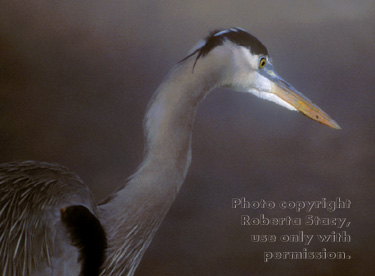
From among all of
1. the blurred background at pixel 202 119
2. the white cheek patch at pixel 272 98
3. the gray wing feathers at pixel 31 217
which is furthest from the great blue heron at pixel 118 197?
the blurred background at pixel 202 119

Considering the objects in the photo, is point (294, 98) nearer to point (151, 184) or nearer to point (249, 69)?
point (249, 69)

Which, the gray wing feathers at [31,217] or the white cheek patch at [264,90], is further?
the white cheek patch at [264,90]

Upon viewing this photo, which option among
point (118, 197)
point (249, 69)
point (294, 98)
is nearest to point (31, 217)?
point (118, 197)

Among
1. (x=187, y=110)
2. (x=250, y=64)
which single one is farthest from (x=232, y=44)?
(x=187, y=110)

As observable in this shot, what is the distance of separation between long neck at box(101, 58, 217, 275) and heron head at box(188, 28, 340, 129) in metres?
0.17

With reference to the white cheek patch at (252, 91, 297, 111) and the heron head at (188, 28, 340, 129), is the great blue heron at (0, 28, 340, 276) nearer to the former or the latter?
the heron head at (188, 28, 340, 129)

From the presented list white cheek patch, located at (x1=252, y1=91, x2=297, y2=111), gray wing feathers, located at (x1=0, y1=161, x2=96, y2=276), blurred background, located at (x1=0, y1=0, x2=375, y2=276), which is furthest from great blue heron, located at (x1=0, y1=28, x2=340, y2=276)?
blurred background, located at (x1=0, y1=0, x2=375, y2=276)

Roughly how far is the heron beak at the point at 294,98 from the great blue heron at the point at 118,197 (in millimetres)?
141

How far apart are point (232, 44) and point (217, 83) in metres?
0.13

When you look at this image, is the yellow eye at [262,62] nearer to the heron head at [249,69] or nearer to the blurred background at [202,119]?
the heron head at [249,69]

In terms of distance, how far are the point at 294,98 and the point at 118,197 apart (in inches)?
28.0

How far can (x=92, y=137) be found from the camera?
1714 millimetres

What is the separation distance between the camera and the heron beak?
4.82ft

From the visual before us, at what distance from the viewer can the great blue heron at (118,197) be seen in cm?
102
